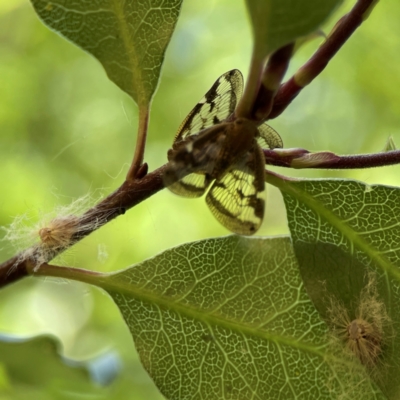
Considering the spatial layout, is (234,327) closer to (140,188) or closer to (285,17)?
(140,188)

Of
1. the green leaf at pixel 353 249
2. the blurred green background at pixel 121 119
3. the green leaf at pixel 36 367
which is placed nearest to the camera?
the green leaf at pixel 353 249

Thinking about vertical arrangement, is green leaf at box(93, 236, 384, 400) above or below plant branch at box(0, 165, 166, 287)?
below

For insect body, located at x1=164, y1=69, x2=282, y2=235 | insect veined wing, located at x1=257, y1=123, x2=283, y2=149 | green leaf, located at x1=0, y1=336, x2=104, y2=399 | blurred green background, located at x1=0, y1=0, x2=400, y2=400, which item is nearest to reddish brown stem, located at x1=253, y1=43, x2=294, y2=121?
insect body, located at x1=164, y1=69, x2=282, y2=235

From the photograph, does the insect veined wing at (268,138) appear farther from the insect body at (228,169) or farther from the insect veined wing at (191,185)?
the insect veined wing at (191,185)

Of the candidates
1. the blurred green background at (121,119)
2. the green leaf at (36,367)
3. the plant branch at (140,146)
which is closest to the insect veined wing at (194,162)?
the plant branch at (140,146)

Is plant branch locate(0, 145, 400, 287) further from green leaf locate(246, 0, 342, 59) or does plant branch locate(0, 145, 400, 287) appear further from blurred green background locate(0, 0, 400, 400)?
blurred green background locate(0, 0, 400, 400)

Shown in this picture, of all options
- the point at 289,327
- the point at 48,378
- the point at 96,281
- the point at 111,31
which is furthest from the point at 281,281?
the point at 48,378
